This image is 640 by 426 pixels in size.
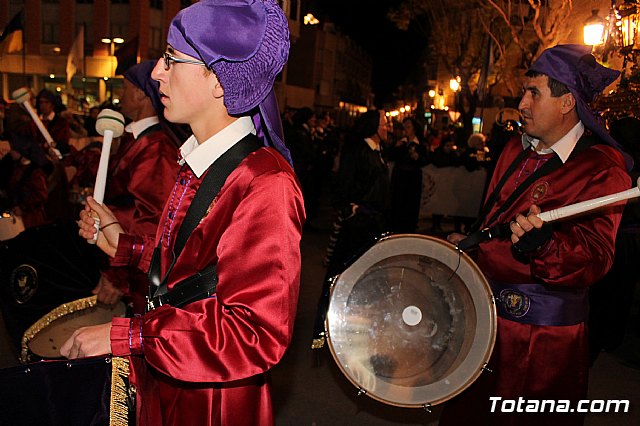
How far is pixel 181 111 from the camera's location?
1.91 meters

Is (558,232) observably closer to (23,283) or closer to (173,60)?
(173,60)

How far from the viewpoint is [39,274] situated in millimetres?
3168

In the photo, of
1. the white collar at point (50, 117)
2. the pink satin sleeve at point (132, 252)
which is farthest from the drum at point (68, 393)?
the white collar at point (50, 117)

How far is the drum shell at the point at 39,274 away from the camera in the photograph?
3.04 m

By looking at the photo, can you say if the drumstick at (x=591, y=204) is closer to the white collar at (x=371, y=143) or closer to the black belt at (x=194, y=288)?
the black belt at (x=194, y=288)

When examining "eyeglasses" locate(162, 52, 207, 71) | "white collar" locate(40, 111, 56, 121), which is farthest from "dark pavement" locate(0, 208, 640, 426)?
"white collar" locate(40, 111, 56, 121)

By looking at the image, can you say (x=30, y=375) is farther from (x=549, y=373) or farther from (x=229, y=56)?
(x=549, y=373)

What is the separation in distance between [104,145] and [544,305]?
7.05 ft

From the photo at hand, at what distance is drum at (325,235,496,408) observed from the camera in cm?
262

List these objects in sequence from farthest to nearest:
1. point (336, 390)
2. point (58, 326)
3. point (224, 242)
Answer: point (336, 390)
point (58, 326)
point (224, 242)

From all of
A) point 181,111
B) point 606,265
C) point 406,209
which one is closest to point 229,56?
point 181,111

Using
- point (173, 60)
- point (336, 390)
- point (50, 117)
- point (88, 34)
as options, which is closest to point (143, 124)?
point (173, 60)

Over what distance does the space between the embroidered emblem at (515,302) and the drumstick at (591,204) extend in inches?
27.3

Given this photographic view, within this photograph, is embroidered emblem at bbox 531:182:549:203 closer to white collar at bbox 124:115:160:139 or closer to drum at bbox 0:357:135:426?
drum at bbox 0:357:135:426
